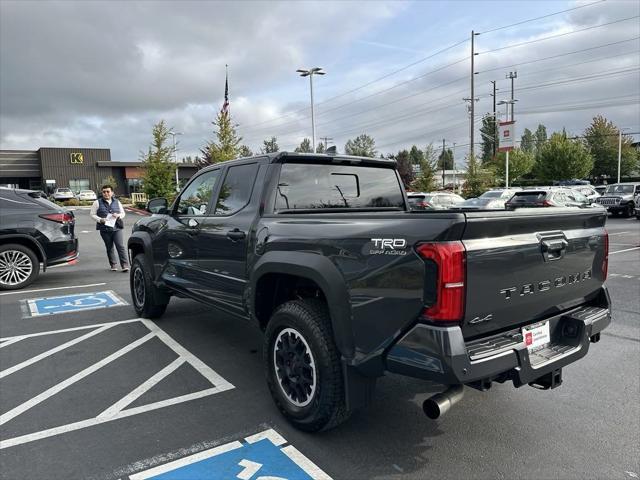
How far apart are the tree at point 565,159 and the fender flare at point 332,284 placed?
52.5 metres

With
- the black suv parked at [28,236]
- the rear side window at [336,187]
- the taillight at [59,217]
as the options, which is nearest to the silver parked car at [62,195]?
the black suv parked at [28,236]

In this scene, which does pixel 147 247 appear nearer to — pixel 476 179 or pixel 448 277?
pixel 448 277

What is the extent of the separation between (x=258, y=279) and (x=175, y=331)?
250cm

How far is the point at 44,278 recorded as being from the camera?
31.2 feet

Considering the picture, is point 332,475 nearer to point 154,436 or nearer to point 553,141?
point 154,436

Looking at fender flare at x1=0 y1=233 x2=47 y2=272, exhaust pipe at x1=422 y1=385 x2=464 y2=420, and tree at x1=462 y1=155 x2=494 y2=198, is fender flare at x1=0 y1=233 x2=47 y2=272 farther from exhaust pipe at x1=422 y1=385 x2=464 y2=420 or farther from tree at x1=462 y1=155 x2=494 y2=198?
tree at x1=462 y1=155 x2=494 y2=198

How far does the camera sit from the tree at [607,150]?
180 ft

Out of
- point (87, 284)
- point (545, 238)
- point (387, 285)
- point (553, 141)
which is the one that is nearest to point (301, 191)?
point (387, 285)

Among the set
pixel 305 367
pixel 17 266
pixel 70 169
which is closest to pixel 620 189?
pixel 17 266

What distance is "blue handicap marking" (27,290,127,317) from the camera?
6.72 metres

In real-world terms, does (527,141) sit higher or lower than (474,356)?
higher

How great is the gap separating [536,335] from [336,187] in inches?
80.3

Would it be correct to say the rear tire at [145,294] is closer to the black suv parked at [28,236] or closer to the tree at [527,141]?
the black suv parked at [28,236]

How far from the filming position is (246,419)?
340 centimetres
